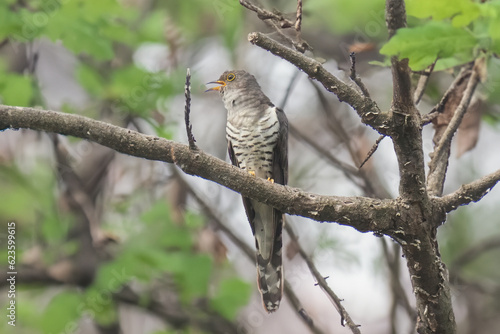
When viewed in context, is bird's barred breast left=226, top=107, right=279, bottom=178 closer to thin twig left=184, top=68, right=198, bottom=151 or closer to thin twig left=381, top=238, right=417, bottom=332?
thin twig left=381, top=238, right=417, bottom=332

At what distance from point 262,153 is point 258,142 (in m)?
0.08

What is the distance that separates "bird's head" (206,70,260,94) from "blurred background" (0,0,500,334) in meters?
0.32

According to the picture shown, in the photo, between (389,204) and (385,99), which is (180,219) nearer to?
(385,99)

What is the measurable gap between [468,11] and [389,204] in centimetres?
75

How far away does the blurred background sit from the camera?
424cm

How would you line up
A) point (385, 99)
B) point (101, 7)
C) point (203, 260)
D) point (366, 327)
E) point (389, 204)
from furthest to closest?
point (366, 327)
point (385, 99)
point (203, 260)
point (101, 7)
point (389, 204)

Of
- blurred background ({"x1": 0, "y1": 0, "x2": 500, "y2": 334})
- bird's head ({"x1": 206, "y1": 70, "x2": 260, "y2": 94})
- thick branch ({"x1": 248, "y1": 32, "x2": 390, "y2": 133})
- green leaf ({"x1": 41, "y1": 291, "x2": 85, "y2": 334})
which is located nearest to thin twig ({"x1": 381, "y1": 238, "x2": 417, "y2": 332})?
blurred background ({"x1": 0, "y1": 0, "x2": 500, "y2": 334})

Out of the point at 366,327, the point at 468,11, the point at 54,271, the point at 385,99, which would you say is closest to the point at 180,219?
the point at 54,271

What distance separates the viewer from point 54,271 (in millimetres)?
4867

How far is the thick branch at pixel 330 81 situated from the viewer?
7.34ft

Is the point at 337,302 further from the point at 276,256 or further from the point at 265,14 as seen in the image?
the point at 276,256

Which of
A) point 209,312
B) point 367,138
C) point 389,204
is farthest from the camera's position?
point 367,138

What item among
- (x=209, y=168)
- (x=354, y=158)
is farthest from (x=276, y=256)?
(x=209, y=168)

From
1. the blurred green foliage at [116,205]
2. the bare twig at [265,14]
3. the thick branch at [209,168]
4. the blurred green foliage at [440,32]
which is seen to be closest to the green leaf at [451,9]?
the blurred green foliage at [440,32]
